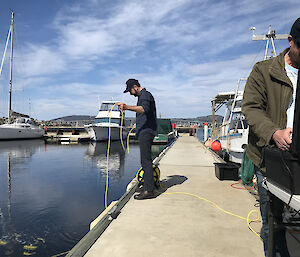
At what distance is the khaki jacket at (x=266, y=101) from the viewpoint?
62.9 inches

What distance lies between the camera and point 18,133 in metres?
35.0

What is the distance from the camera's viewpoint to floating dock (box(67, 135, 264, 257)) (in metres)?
2.47

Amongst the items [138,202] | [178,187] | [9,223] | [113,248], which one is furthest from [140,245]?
[9,223]

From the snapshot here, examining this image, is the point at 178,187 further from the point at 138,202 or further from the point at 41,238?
the point at 41,238

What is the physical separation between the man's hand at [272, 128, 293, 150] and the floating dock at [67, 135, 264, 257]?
153 cm

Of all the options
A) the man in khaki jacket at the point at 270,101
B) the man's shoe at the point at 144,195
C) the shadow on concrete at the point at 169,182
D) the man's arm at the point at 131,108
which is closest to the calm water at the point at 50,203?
the man's shoe at the point at 144,195

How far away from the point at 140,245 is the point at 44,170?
42.4 feet

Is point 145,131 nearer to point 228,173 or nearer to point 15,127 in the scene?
point 228,173

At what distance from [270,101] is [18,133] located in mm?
39138

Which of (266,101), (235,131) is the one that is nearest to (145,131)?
(266,101)

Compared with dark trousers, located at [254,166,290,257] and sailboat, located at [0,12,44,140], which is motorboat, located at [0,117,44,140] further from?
dark trousers, located at [254,166,290,257]

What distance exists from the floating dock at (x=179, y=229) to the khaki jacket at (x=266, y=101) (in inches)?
53.0

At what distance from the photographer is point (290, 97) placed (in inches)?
63.2

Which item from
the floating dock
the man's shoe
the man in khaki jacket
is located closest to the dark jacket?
the man's shoe
